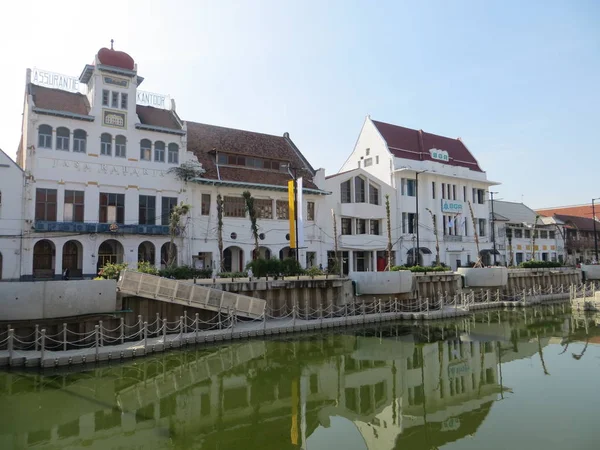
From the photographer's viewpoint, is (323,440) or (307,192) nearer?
(323,440)

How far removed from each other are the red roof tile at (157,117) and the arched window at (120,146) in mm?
2329

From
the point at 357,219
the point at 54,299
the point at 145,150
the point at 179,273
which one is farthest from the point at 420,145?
the point at 54,299

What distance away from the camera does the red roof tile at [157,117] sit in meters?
34.7

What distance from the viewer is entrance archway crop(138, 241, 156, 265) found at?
109 ft

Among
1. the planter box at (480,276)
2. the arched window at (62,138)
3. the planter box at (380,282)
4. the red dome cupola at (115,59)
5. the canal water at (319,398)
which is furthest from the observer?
the planter box at (480,276)

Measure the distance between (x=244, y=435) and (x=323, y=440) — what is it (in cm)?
206

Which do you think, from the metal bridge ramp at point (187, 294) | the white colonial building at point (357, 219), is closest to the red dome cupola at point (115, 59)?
the white colonial building at point (357, 219)

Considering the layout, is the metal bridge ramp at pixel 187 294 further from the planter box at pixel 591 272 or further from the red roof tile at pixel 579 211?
the red roof tile at pixel 579 211

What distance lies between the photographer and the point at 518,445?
1099 cm

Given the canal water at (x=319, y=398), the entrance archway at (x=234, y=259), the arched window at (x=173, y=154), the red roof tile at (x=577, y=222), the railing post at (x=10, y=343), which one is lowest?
the canal water at (x=319, y=398)

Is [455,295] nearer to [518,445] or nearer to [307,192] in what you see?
[307,192]

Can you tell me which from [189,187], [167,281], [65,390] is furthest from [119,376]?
[189,187]

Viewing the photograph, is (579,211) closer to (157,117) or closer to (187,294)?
(157,117)

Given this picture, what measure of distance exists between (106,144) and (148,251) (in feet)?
26.3
